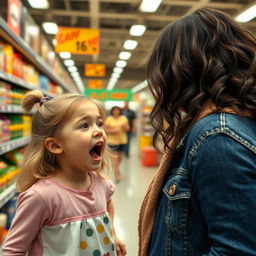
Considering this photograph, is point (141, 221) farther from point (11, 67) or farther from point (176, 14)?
point (176, 14)

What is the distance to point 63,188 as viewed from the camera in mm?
1323

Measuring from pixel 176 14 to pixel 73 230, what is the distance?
27.7ft

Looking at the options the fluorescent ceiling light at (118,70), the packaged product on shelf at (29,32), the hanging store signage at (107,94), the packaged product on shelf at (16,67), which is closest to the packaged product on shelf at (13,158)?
the packaged product on shelf at (16,67)

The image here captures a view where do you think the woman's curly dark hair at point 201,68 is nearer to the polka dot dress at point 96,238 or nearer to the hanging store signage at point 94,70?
the polka dot dress at point 96,238

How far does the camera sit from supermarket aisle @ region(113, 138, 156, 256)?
3574mm

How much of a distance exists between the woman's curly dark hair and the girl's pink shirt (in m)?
0.56

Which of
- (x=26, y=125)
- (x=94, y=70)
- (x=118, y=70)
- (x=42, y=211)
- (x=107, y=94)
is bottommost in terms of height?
(x=42, y=211)

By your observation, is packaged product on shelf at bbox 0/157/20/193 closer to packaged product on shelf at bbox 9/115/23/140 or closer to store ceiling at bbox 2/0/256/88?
packaged product on shelf at bbox 9/115/23/140

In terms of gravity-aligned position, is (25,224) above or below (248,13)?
below

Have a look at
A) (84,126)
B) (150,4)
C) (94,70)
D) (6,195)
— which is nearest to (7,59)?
(6,195)

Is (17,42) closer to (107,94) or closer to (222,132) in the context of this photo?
(222,132)

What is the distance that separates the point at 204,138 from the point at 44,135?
2.77ft

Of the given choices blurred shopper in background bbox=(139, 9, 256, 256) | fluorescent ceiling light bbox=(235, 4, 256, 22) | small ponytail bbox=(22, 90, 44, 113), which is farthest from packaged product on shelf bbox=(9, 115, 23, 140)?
fluorescent ceiling light bbox=(235, 4, 256, 22)

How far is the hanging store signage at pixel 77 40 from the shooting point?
7.40 metres
